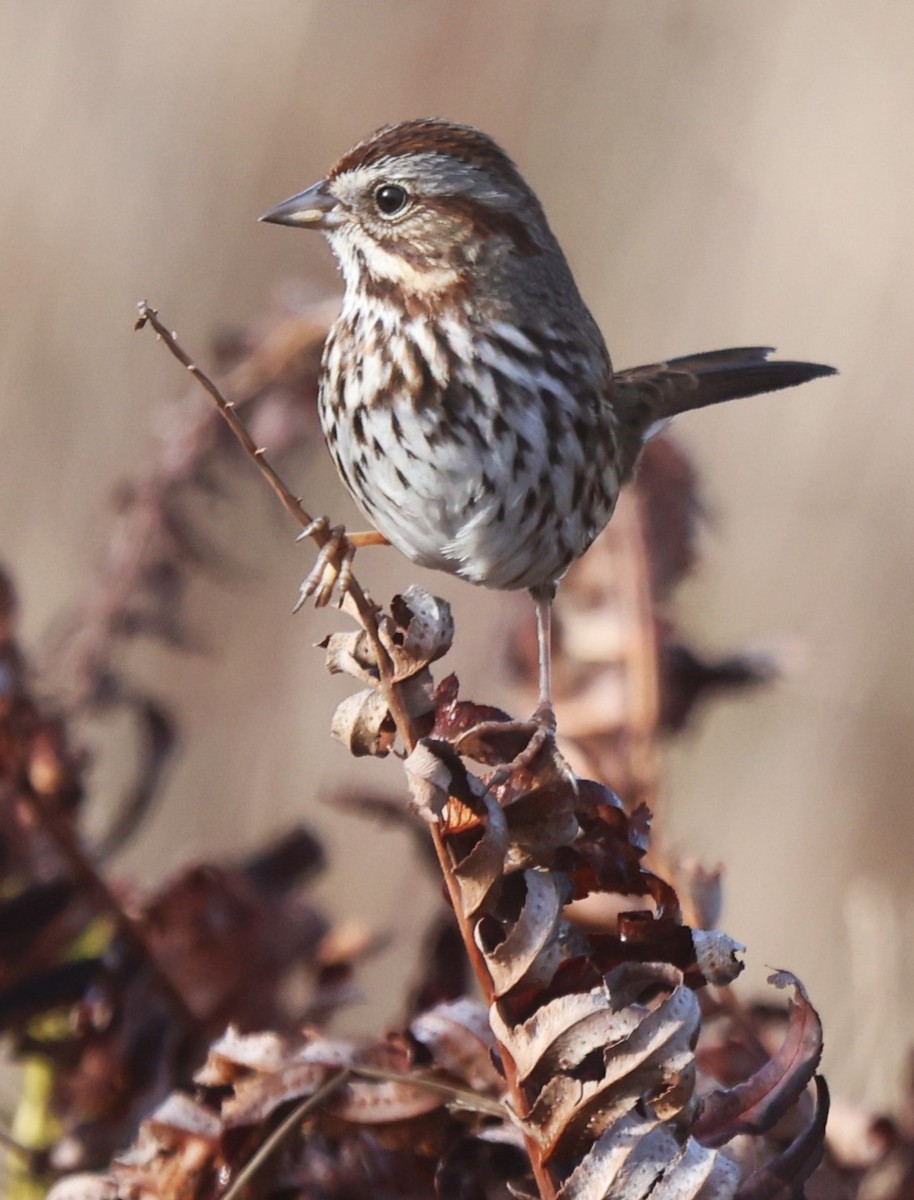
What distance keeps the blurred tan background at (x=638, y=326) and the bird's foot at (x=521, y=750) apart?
275 centimetres

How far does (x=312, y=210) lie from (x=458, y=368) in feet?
1.06

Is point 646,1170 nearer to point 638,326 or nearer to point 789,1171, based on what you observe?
point 789,1171

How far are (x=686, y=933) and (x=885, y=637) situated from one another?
3.31m

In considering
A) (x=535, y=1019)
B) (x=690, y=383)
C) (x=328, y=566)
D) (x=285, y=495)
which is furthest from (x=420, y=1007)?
(x=690, y=383)

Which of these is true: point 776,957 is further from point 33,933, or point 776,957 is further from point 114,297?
point 33,933

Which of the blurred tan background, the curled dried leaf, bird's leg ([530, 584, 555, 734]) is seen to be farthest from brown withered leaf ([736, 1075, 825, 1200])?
the blurred tan background

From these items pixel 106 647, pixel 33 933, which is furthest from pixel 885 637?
pixel 33 933

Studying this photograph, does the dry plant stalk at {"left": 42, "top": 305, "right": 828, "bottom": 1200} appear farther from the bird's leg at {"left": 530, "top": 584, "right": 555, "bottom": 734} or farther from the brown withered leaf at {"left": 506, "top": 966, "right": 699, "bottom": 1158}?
the bird's leg at {"left": 530, "top": 584, "right": 555, "bottom": 734}

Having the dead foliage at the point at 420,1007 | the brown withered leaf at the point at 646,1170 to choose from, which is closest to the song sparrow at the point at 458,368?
the dead foliage at the point at 420,1007

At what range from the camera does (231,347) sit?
282cm

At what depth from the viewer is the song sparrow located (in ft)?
7.97

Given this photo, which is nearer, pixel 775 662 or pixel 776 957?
pixel 775 662

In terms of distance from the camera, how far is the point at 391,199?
2.53 m

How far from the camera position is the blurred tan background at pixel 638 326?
4.52 metres
